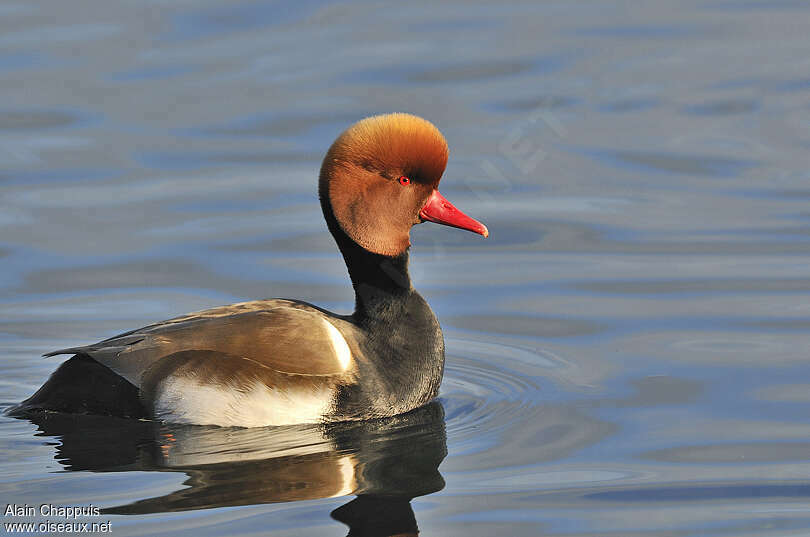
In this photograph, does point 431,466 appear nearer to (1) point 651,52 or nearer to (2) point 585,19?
(1) point 651,52

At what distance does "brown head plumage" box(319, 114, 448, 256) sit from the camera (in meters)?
6.67

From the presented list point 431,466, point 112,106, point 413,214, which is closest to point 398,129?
point 413,214

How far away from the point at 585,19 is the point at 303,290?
20.7 ft

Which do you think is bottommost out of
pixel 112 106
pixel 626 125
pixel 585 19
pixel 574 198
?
pixel 574 198

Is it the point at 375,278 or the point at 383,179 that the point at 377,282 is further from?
the point at 383,179

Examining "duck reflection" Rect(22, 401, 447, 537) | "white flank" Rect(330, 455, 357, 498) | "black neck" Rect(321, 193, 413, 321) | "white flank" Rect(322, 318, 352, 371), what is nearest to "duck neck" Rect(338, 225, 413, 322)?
"black neck" Rect(321, 193, 413, 321)

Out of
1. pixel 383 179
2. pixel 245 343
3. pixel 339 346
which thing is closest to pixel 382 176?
pixel 383 179

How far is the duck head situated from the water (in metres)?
0.88

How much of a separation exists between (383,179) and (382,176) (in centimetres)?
1

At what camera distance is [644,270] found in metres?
8.88

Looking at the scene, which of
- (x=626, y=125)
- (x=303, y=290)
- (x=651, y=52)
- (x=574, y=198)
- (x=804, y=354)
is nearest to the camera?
(x=804, y=354)

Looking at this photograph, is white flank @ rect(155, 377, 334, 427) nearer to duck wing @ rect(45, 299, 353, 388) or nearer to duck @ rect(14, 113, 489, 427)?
duck @ rect(14, 113, 489, 427)

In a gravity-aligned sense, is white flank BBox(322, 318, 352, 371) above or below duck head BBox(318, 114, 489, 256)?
below

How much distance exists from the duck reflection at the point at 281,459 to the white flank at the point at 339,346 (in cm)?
28
